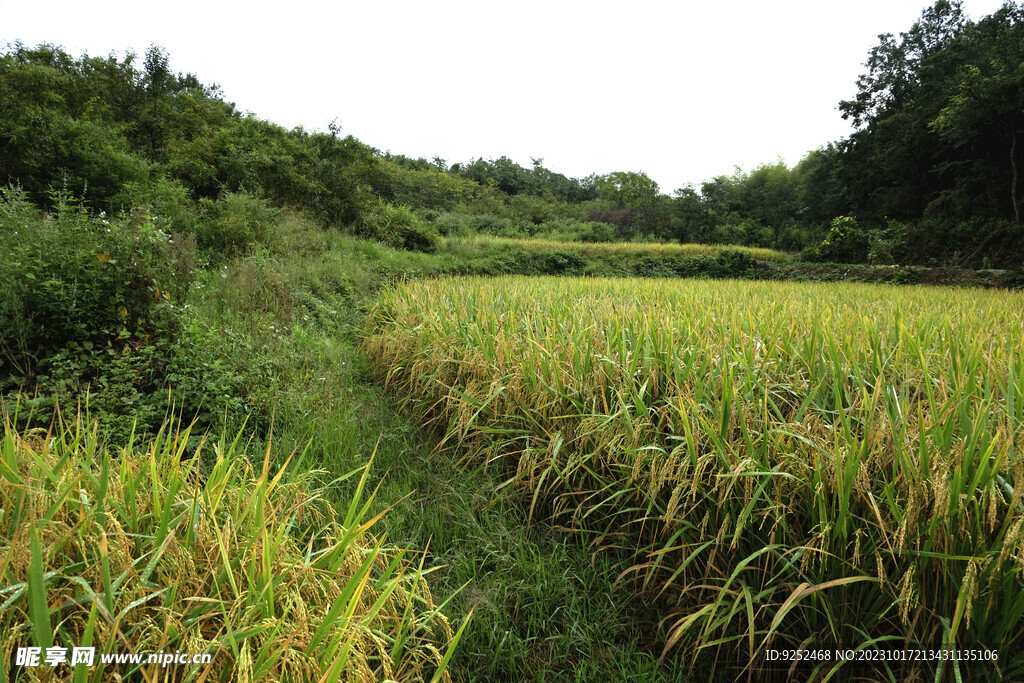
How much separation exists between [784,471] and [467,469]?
1847 mm

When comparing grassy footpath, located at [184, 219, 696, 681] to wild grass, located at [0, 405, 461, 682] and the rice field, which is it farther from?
wild grass, located at [0, 405, 461, 682]

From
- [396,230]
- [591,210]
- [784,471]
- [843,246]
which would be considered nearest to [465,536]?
[784,471]

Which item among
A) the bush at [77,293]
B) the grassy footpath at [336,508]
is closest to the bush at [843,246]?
the grassy footpath at [336,508]

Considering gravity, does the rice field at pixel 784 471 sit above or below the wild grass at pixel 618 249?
below

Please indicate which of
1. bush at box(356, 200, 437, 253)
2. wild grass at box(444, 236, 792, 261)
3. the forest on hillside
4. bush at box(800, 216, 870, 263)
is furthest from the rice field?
bush at box(800, 216, 870, 263)

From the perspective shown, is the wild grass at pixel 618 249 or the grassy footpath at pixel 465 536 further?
the wild grass at pixel 618 249

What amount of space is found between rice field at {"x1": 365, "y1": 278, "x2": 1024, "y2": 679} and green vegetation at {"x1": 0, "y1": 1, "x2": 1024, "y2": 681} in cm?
2

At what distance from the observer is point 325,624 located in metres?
0.93

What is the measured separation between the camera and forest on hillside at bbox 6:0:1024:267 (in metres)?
8.38

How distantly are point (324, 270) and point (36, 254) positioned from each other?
4.55 metres

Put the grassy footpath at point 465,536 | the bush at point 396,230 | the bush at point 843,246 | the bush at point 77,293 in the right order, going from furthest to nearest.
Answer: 1. the bush at point 843,246
2. the bush at point 396,230
3. the bush at point 77,293
4. the grassy footpath at point 465,536

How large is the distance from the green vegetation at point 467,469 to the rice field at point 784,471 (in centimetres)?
2

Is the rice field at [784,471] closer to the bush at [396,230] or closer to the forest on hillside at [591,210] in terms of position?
the forest on hillside at [591,210]

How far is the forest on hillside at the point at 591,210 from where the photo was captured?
8375 millimetres
